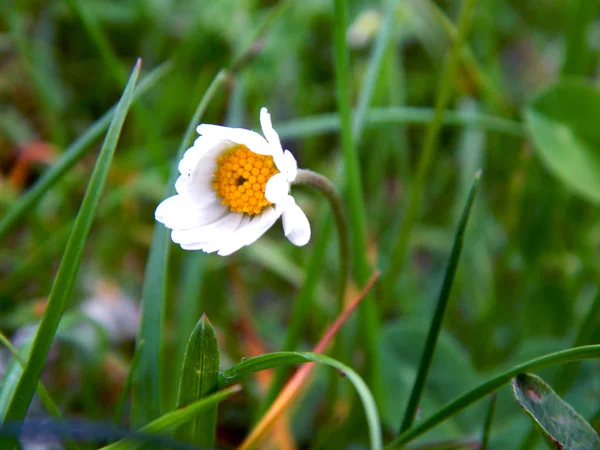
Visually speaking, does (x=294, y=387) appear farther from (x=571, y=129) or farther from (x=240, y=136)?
(x=571, y=129)

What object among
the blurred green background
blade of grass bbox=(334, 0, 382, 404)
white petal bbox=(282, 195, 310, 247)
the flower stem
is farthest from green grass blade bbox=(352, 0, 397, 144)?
white petal bbox=(282, 195, 310, 247)

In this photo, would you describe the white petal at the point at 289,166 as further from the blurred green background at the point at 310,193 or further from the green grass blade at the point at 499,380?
the blurred green background at the point at 310,193

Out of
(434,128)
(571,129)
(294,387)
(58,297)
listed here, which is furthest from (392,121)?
(58,297)

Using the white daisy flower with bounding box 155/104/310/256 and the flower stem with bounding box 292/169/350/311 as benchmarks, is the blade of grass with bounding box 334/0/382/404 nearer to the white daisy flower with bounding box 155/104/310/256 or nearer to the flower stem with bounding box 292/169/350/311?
the flower stem with bounding box 292/169/350/311

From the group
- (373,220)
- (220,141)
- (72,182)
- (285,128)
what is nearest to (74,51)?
(72,182)

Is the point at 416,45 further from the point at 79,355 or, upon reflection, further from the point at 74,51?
the point at 79,355
